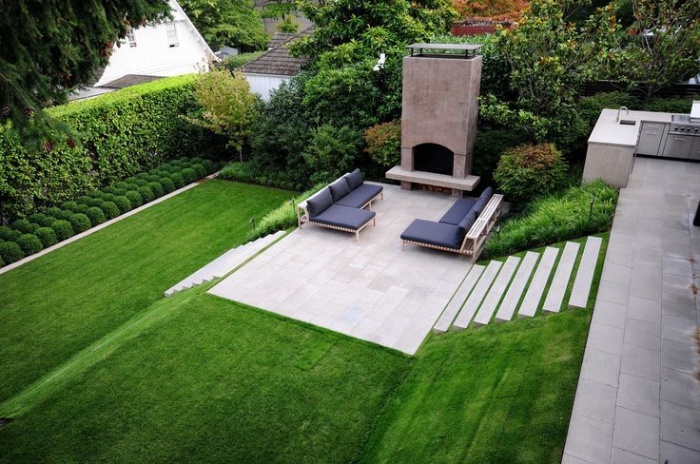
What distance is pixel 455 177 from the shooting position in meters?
15.1

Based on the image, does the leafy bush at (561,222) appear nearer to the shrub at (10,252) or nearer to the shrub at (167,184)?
the shrub at (167,184)

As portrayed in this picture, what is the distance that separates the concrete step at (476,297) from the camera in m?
9.22

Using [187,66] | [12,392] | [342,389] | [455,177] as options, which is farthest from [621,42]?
[187,66]

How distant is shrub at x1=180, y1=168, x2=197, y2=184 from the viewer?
1902 centimetres

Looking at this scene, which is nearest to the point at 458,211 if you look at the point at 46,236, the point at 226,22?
the point at 46,236

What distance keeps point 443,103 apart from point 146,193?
10.7 metres

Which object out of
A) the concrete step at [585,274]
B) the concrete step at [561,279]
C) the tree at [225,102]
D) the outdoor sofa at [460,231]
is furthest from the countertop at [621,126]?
the tree at [225,102]

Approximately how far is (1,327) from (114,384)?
476 cm

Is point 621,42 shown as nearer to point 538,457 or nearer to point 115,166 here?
point 538,457

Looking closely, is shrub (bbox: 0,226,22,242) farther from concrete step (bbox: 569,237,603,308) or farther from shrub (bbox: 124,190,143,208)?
concrete step (bbox: 569,237,603,308)

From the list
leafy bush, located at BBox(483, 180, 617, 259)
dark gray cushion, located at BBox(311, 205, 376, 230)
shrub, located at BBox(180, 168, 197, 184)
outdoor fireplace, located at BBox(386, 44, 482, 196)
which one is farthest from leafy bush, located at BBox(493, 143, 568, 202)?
shrub, located at BBox(180, 168, 197, 184)

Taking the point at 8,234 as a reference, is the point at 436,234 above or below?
above

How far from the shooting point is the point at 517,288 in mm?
9688

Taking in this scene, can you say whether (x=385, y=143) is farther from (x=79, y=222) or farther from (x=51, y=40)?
(x=51, y=40)
